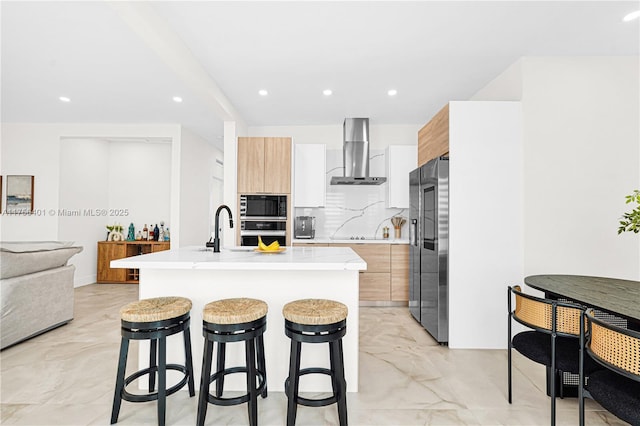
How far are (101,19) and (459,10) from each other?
2.68m

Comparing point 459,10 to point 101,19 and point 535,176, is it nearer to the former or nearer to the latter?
point 535,176

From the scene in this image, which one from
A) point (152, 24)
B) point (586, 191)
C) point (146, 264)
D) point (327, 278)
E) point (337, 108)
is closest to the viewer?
point (146, 264)

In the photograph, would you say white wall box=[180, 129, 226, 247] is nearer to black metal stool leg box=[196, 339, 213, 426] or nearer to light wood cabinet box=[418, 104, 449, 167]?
light wood cabinet box=[418, 104, 449, 167]

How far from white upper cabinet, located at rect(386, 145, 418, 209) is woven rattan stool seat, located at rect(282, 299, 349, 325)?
122 inches

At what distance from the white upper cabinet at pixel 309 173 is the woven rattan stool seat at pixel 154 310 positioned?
2.94 m

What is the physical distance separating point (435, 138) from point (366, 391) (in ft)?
8.22

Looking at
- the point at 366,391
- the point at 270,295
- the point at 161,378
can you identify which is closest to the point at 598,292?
the point at 366,391

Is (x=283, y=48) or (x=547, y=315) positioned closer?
(x=547, y=315)

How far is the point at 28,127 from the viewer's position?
16.9ft

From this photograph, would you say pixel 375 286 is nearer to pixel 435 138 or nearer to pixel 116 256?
pixel 435 138

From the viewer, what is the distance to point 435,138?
340 cm

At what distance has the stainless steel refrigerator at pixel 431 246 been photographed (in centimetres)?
305

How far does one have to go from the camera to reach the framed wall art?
5.11m

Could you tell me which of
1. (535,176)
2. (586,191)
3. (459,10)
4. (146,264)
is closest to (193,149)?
(146,264)
